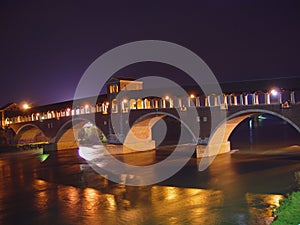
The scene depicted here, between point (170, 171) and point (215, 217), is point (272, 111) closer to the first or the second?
point (170, 171)

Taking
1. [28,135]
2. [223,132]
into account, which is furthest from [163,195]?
[28,135]

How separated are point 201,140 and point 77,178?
12907 mm

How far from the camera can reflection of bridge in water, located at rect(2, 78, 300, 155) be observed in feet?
103

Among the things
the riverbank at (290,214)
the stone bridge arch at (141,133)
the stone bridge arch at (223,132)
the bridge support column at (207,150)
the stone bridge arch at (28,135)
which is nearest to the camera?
the riverbank at (290,214)

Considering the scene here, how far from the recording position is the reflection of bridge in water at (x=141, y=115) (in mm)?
31297

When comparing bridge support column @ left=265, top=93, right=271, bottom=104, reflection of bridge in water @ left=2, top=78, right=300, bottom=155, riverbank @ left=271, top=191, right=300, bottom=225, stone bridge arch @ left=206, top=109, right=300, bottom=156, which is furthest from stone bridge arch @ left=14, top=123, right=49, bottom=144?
riverbank @ left=271, top=191, right=300, bottom=225

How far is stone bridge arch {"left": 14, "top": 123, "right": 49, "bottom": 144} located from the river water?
108 feet

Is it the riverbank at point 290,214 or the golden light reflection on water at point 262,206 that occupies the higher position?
the riverbank at point 290,214

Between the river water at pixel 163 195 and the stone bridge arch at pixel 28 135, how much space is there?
32943 mm

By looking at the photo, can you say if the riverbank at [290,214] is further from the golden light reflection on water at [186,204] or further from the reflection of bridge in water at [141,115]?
the reflection of bridge in water at [141,115]

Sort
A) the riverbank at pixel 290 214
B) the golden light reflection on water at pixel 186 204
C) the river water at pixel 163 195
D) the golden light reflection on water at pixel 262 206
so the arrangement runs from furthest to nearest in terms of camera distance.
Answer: the river water at pixel 163 195 → the golden light reflection on water at pixel 186 204 → the golden light reflection on water at pixel 262 206 → the riverbank at pixel 290 214

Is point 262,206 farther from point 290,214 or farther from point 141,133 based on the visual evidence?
point 141,133

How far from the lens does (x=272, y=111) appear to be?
29219 mm

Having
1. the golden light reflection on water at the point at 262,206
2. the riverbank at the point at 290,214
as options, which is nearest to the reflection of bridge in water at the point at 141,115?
the golden light reflection on water at the point at 262,206
